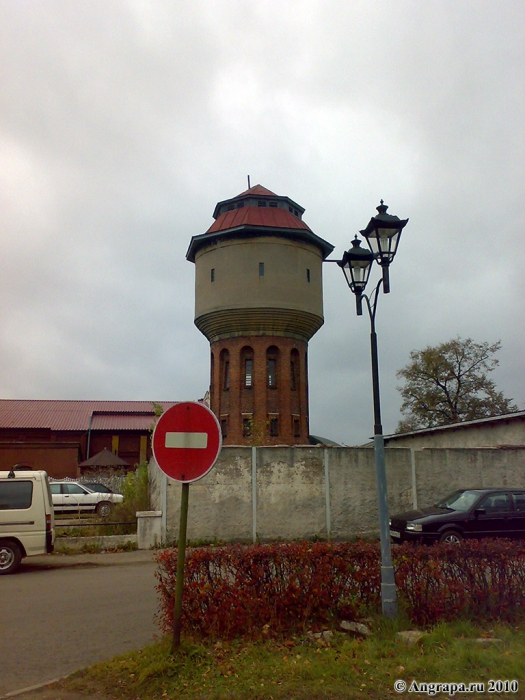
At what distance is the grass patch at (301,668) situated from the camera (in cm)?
508

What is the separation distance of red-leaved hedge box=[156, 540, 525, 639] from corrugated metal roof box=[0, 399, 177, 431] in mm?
42725

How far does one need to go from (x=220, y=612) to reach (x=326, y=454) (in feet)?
37.7

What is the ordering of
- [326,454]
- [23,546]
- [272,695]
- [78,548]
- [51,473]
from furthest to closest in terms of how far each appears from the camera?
[51,473] → [326,454] → [78,548] → [23,546] → [272,695]

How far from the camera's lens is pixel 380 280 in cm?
838

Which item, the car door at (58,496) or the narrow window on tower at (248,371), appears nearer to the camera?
the car door at (58,496)

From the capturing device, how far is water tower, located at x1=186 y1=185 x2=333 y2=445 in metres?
30.9

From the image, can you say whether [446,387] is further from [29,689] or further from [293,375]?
[29,689]

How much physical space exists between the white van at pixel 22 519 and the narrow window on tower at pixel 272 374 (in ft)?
67.0

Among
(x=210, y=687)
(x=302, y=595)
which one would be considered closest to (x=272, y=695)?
(x=210, y=687)

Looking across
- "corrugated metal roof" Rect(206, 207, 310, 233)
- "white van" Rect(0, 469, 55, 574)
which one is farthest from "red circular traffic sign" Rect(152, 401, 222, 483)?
"corrugated metal roof" Rect(206, 207, 310, 233)

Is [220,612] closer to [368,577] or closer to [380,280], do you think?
[368,577]

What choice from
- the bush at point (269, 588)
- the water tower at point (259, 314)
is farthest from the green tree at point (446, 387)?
the bush at point (269, 588)

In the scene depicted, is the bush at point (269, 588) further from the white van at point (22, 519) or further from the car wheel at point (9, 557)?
the car wheel at point (9, 557)

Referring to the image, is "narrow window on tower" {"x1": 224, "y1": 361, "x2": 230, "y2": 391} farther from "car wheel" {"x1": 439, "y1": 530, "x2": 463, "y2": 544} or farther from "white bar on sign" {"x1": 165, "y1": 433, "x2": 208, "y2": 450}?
"white bar on sign" {"x1": 165, "y1": 433, "x2": 208, "y2": 450}
